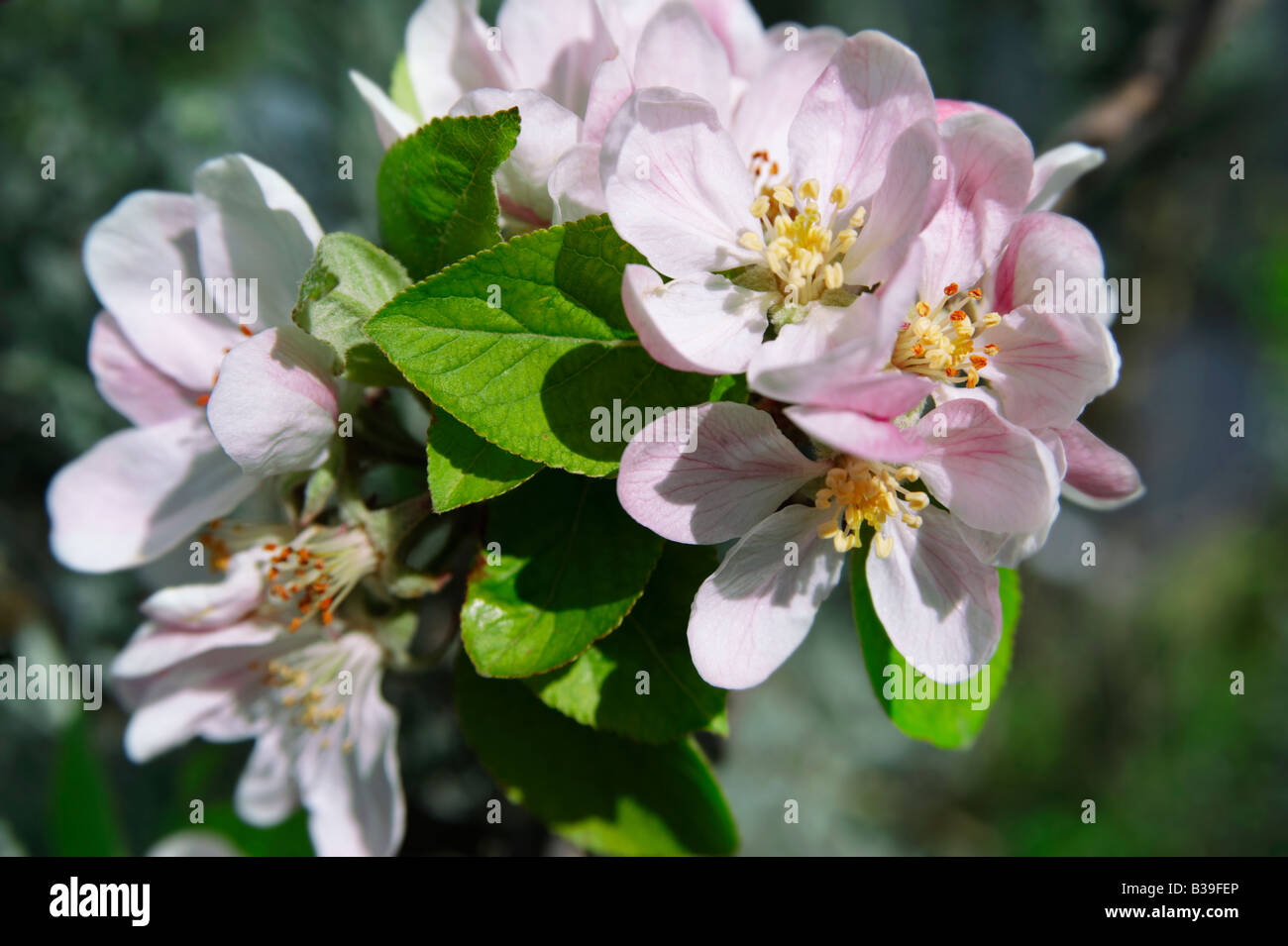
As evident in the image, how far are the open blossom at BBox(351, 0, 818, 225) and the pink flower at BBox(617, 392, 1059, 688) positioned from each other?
0.83ft

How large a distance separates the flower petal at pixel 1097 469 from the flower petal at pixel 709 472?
22cm

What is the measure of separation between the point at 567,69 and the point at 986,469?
60 cm

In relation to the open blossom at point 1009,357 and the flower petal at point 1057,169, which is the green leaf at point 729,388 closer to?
the open blossom at point 1009,357

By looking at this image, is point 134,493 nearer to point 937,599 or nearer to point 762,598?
point 762,598

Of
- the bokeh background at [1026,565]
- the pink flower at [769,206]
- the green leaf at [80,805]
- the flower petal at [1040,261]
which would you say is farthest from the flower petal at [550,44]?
the green leaf at [80,805]

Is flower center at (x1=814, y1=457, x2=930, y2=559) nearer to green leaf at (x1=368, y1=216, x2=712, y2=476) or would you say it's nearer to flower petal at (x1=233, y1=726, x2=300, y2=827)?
green leaf at (x1=368, y1=216, x2=712, y2=476)

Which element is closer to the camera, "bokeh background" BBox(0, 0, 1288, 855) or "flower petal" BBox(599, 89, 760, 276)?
"flower petal" BBox(599, 89, 760, 276)

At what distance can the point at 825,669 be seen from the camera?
102 inches

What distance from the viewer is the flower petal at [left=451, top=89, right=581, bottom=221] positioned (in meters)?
0.84

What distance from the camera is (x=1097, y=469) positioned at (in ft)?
2.73

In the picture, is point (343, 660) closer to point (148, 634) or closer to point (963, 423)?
point (148, 634)

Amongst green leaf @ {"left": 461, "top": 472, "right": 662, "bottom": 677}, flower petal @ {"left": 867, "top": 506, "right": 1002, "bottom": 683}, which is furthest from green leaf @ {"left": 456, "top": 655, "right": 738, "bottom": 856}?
flower petal @ {"left": 867, "top": 506, "right": 1002, "bottom": 683}

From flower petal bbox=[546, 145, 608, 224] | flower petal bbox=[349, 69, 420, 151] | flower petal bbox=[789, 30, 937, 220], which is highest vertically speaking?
flower petal bbox=[349, 69, 420, 151]
